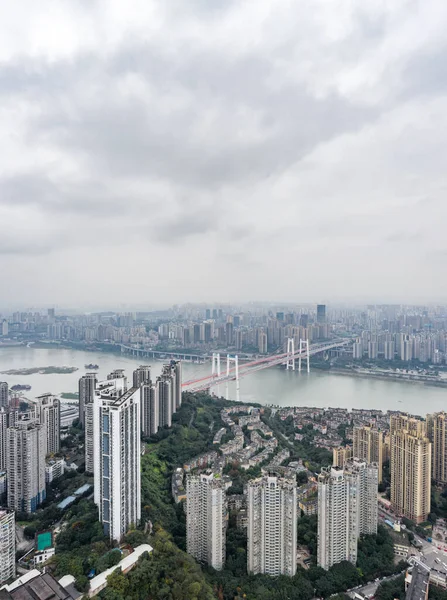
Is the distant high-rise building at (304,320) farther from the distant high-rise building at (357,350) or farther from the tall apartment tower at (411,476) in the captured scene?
the tall apartment tower at (411,476)

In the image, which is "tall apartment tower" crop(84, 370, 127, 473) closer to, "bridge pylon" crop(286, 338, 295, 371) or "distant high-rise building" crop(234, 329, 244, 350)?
"bridge pylon" crop(286, 338, 295, 371)

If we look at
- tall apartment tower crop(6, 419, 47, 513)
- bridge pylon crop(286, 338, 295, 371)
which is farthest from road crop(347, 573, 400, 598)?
bridge pylon crop(286, 338, 295, 371)

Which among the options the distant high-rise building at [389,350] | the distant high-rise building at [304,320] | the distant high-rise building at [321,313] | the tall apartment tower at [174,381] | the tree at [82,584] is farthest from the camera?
the distant high-rise building at [321,313]

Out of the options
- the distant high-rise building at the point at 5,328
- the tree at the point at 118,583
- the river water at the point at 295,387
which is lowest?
the river water at the point at 295,387

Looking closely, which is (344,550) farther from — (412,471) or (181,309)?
(181,309)

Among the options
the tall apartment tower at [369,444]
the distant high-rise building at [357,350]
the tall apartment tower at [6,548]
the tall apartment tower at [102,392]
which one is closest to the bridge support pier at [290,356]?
the distant high-rise building at [357,350]

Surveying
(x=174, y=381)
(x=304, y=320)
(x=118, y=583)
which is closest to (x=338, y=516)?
(x=118, y=583)

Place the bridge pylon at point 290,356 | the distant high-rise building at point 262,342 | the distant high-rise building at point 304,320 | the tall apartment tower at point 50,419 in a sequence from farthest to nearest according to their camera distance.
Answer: the distant high-rise building at point 304,320 → the distant high-rise building at point 262,342 → the bridge pylon at point 290,356 → the tall apartment tower at point 50,419

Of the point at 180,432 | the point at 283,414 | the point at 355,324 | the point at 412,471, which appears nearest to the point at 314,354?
the point at 355,324
